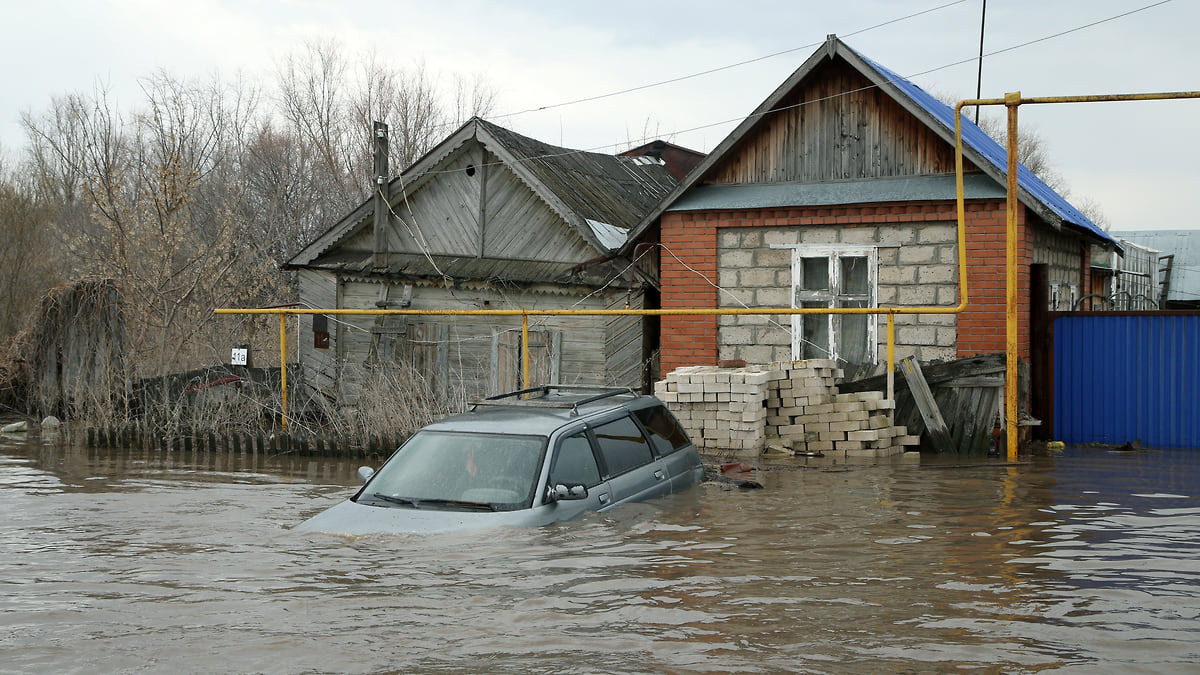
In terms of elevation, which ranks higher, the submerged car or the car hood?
the submerged car

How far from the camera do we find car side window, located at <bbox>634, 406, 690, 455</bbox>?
32.7 ft

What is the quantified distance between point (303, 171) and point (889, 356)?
98.5 ft

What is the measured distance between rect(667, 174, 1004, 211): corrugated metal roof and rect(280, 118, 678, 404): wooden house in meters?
2.37

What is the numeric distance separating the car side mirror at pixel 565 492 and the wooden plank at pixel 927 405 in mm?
6591

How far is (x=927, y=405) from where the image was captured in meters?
13.9

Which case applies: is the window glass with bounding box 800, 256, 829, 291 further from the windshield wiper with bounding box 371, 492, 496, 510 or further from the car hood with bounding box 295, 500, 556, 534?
the windshield wiper with bounding box 371, 492, 496, 510

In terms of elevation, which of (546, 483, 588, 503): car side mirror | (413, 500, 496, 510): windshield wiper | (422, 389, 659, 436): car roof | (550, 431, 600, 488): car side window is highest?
(422, 389, 659, 436): car roof

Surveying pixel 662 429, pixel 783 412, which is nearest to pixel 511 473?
pixel 662 429

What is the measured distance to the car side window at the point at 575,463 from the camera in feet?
28.1

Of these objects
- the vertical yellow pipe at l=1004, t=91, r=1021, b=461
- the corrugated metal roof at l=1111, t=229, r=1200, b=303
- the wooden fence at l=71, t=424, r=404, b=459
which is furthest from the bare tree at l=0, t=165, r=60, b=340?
the corrugated metal roof at l=1111, t=229, r=1200, b=303

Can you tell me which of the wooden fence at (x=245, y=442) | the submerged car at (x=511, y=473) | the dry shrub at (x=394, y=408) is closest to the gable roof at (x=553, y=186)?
the dry shrub at (x=394, y=408)

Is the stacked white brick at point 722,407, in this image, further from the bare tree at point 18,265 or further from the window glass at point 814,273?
the bare tree at point 18,265

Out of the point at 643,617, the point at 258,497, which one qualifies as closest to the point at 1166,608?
the point at 643,617

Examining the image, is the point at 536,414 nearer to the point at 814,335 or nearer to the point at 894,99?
the point at 814,335
